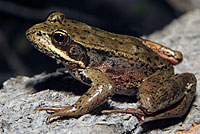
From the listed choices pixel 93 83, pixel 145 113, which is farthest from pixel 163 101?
pixel 93 83

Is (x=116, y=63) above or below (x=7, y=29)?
below

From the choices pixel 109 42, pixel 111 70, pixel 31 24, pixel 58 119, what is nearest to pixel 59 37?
pixel 109 42

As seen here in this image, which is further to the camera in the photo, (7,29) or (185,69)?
(7,29)

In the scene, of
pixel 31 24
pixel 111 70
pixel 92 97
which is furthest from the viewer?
pixel 31 24

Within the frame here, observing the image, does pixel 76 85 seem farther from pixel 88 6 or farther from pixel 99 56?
pixel 88 6

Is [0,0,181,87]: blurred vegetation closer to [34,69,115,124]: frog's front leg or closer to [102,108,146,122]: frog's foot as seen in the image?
[34,69,115,124]: frog's front leg

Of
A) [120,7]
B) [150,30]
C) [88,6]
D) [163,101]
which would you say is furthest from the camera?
[120,7]

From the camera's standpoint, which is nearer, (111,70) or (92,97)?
(92,97)

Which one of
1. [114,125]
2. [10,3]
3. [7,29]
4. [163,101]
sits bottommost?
[114,125]

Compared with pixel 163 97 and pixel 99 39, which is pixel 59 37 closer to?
pixel 99 39
